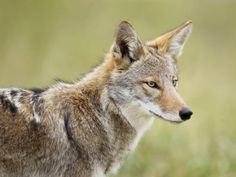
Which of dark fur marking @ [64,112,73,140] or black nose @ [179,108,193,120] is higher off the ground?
black nose @ [179,108,193,120]

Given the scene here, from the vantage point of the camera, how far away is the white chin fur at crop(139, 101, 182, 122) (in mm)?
9703

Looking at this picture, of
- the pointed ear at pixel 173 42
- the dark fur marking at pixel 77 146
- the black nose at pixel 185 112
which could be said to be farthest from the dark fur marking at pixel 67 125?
the pointed ear at pixel 173 42

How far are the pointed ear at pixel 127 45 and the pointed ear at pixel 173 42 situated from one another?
384 mm

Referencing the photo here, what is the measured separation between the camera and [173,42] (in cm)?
1048

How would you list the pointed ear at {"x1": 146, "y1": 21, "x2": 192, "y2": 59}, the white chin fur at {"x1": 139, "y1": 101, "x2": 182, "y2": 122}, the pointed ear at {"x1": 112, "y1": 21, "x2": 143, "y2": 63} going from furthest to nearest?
the pointed ear at {"x1": 146, "y1": 21, "x2": 192, "y2": 59}, the pointed ear at {"x1": 112, "y1": 21, "x2": 143, "y2": 63}, the white chin fur at {"x1": 139, "y1": 101, "x2": 182, "y2": 122}

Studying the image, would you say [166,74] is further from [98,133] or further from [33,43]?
[33,43]

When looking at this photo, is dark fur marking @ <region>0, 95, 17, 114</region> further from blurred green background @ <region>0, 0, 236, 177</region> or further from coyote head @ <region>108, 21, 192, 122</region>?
blurred green background @ <region>0, 0, 236, 177</region>

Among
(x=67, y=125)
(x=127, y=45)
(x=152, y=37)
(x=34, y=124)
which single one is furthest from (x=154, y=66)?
(x=152, y=37)

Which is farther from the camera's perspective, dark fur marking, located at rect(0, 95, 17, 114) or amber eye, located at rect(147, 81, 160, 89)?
amber eye, located at rect(147, 81, 160, 89)

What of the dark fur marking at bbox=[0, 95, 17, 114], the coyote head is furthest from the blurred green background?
the dark fur marking at bbox=[0, 95, 17, 114]

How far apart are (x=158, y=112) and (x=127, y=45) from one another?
832 mm

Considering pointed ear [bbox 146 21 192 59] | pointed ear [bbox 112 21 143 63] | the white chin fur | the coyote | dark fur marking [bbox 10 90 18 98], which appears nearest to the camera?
the coyote

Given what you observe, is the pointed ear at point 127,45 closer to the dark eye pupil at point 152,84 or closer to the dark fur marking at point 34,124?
the dark eye pupil at point 152,84

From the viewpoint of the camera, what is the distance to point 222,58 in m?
19.9
